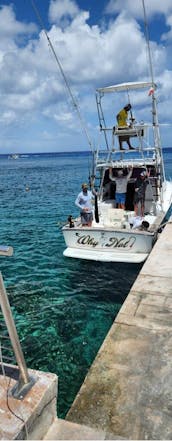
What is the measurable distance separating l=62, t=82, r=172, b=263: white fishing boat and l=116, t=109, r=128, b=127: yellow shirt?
0.22 metres

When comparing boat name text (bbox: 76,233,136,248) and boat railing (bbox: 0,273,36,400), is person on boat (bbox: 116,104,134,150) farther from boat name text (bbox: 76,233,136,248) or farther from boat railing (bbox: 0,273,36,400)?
boat railing (bbox: 0,273,36,400)

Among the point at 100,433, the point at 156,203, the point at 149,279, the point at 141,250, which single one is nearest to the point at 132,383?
the point at 100,433

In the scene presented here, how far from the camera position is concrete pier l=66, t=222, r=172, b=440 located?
3164mm

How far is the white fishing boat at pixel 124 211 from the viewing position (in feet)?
29.4

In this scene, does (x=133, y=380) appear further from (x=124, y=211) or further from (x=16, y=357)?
(x=124, y=211)

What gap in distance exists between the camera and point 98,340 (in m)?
6.13

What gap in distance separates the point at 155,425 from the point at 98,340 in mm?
3051

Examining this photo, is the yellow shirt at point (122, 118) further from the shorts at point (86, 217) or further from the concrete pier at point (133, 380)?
the concrete pier at point (133, 380)

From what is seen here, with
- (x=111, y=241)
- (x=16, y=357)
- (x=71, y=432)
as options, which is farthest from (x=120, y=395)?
(x=111, y=241)

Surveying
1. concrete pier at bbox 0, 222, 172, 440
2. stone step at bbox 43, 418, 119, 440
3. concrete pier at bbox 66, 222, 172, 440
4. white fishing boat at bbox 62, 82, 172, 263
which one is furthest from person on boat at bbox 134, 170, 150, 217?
stone step at bbox 43, 418, 119, 440

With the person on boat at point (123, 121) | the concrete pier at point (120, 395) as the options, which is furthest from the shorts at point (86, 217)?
the concrete pier at point (120, 395)

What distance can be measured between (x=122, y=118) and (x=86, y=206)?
11.4ft

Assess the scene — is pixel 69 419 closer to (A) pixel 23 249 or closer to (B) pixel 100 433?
(B) pixel 100 433

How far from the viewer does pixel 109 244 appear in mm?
9156
